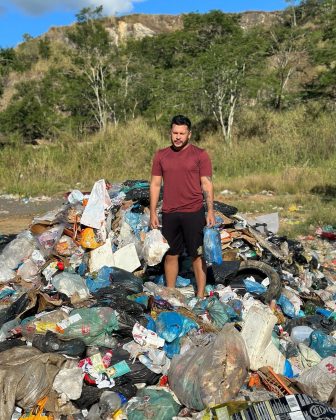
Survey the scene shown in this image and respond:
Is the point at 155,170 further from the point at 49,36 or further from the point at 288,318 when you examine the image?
the point at 49,36

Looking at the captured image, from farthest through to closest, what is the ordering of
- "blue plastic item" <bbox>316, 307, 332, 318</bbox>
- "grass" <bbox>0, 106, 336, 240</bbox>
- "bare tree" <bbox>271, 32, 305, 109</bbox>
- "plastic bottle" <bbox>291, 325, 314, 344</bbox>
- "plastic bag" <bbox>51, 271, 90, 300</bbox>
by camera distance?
"bare tree" <bbox>271, 32, 305, 109</bbox>, "grass" <bbox>0, 106, 336, 240</bbox>, "blue plastic item" <bbox>316, 307, 332, 318</bbox>, "plastic bag" <bbox>51, 271, 90, 300</bbox>, "plastic bottle" <bbox>291, 325, 314, 344</bbox>

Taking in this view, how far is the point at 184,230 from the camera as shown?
446cm

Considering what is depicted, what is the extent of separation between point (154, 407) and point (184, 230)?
1.73m

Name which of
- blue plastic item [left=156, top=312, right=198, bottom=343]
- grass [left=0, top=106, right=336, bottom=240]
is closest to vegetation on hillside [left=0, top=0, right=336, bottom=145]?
grass [left=0, top=106, right=336, bottom=240]

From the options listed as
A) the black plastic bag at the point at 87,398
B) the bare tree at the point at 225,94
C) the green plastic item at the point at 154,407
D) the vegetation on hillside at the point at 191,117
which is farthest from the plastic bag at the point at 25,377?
the bare tree at the point at 225,94

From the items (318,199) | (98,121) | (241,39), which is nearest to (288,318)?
(318,199)

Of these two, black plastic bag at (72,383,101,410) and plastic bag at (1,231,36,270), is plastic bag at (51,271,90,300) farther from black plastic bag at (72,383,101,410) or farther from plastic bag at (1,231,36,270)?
black plastic bag at (72,383,101,410)

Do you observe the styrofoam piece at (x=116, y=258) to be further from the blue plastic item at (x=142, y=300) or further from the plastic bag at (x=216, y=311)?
the plastic bag at (x=216, y=311)

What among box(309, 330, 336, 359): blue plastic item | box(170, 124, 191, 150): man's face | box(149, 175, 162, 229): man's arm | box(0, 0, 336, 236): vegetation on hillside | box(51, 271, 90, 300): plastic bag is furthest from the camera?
box(0, 0, 336, 236): vegetation on hillside

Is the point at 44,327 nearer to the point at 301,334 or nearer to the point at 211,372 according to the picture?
the point at 211,372

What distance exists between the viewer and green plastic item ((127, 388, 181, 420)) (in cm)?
307

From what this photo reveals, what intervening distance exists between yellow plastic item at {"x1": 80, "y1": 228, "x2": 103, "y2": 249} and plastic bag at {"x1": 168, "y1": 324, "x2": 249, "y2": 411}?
241cm

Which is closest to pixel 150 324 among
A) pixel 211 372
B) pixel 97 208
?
pixel 211 372

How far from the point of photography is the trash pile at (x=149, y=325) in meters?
3.17
